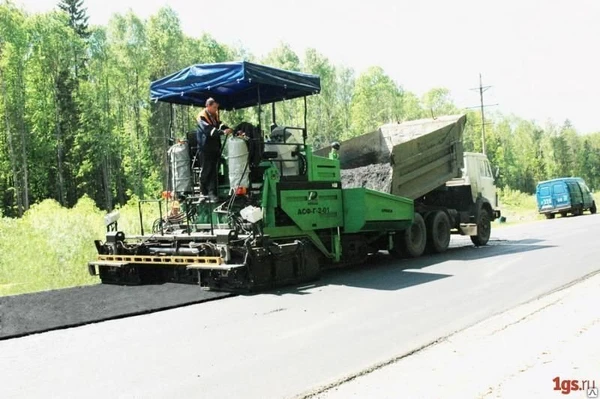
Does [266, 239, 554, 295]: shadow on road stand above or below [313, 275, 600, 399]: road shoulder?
above

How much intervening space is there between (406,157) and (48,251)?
756 centimetres

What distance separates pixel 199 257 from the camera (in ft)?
27.0

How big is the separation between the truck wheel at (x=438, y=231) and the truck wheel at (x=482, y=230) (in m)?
1.45

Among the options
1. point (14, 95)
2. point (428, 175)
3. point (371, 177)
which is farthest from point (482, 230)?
point (14, 95)

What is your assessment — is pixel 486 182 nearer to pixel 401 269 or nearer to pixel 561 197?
pixel 401 269

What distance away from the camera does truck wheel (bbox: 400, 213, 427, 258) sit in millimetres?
12117

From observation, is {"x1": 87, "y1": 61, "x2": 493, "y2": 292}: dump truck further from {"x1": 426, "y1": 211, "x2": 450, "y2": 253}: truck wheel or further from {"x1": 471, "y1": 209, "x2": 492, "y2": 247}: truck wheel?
{"x1": 471, "y1": 209, "x2": 492, "y2": 247}: truck wheel

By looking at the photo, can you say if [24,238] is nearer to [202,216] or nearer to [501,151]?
[202,216]

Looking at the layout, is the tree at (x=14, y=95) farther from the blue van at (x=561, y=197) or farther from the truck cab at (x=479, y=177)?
the blue van at (x=561, y=197)

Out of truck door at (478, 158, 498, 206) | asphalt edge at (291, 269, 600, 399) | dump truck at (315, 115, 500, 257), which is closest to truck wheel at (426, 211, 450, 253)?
dump truck at (315, 115, 500, 257)

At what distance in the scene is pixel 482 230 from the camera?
14648 mm

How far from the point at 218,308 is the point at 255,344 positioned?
1867 millimetres

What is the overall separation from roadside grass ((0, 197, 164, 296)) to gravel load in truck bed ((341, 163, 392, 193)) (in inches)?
198

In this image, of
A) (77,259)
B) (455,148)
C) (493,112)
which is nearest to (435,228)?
(455,148)
